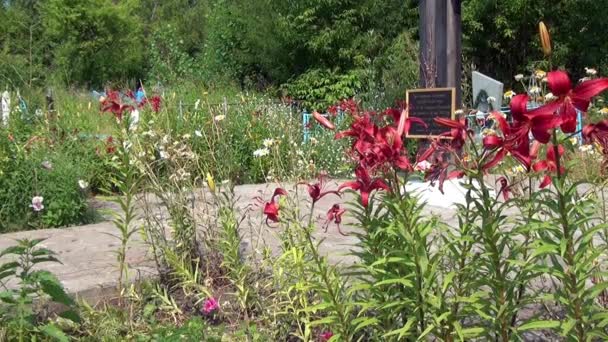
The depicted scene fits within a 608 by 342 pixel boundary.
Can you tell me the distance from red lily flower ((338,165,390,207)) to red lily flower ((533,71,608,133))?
0.65 meters

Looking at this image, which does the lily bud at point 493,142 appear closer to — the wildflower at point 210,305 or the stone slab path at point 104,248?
the stone slab path at point 104,248

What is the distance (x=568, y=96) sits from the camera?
64.1 inches

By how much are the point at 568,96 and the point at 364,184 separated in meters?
0.73

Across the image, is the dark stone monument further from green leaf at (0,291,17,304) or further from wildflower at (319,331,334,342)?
green leaf at (0,291,17,304)

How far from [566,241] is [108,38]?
2927cm

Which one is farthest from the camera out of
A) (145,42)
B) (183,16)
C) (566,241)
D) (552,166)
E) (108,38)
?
(183,16)

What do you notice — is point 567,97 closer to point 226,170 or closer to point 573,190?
point 573,190

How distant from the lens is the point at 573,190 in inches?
73.8

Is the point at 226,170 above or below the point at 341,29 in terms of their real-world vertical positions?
below

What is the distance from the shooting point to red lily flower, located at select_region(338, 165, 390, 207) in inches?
83.6

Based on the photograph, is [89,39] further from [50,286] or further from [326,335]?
[326,335]

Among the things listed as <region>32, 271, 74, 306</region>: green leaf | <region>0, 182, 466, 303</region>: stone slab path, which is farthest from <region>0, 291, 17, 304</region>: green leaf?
<region>0, 182, 466, 303</region>: stone slab path

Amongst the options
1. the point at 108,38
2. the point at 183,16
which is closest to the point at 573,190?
the point at 108,38

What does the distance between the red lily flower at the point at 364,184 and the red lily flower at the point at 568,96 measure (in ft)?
2.12
